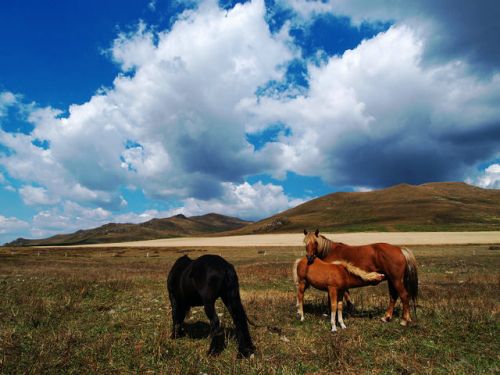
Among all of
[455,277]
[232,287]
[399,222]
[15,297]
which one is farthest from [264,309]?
[399,222]

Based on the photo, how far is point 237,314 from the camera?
313 inches

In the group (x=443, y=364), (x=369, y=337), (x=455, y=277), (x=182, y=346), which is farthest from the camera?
(x=455, y=277)

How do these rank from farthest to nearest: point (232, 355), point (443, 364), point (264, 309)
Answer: point (264, 309) → point (232, 355) → point (443, 364)

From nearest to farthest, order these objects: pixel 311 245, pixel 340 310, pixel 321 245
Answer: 1. pixel 340 310
2. pixel 311 245
3. pixel 321 245

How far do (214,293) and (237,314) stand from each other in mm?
735

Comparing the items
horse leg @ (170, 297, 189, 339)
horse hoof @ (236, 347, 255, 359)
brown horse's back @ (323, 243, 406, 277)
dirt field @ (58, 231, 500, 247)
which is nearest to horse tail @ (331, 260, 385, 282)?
brown horse's back @ (323, 243, 406, 277)

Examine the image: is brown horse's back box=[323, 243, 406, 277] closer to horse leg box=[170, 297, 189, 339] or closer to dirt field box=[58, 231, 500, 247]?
horse leg box=[170, 297, 189, 339]

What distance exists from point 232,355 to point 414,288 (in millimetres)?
6719

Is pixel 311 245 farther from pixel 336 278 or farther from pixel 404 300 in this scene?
pixel 404 300

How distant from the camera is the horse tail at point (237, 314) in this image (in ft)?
25.4

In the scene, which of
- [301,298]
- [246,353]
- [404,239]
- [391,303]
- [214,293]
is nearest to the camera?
[246,353]

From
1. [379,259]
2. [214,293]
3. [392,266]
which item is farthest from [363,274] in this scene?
[214,293]

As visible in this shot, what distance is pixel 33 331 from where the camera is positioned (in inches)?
377

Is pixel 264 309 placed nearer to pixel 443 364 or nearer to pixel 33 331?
pixel 443 364
